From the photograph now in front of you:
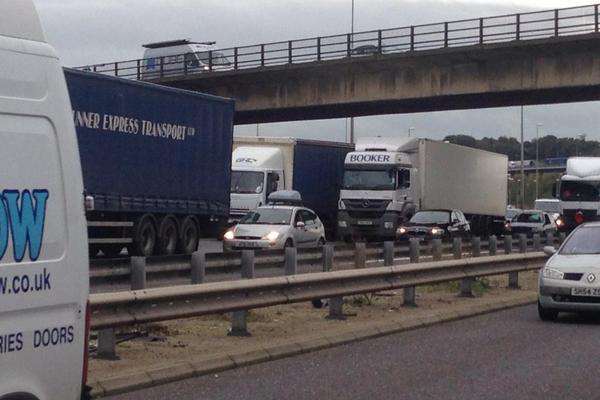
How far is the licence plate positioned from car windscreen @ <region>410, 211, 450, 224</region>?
21461 mm

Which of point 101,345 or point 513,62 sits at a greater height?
point 513,62

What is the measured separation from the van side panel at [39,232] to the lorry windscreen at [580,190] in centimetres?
4194

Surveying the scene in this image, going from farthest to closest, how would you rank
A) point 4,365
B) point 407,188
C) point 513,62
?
point 513,62
point 407,188
point 4,365

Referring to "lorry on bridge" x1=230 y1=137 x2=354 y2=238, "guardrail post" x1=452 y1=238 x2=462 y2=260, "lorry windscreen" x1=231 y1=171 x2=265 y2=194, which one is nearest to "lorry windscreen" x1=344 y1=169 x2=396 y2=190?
"lorry on bridge" x1=230 y1=137 x2=354 y2=238

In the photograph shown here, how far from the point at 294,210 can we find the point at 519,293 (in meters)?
9.90

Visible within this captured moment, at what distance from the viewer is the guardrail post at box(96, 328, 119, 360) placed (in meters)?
11.0

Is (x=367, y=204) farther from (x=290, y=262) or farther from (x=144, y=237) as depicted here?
(x=290, y=262)

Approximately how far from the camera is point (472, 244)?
2798cm

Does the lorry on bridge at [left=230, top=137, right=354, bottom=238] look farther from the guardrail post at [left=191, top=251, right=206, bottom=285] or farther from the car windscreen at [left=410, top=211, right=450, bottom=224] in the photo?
the guardrail post at [left=191, top=251, right=206, bottom=285]

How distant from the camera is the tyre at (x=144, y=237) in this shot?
87.1 ft

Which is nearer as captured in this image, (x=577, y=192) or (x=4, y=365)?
(x=4, y=365)

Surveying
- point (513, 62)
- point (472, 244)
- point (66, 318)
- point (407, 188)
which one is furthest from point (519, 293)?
point (513, 62)

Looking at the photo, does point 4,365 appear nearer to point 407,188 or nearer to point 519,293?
point 519,293

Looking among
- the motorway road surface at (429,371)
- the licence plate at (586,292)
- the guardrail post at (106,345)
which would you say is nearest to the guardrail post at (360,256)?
the licence plate at (586,292)
